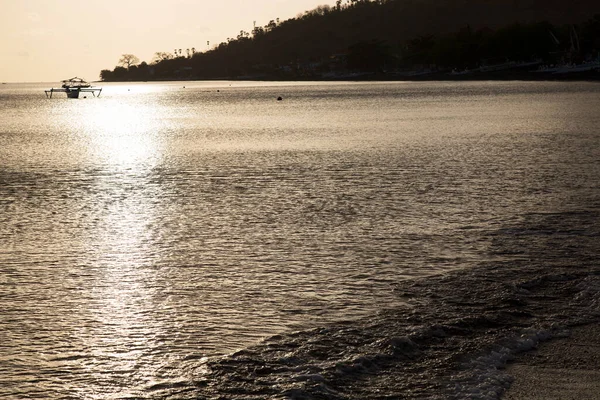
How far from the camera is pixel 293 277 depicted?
15.6 meters

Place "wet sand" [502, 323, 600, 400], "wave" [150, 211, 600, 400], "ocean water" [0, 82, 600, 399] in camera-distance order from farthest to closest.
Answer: "ocean water" [0, 82, 600, 399]
"wave" [150, 211, 600, 400]
"wet sand" [502, 323, 600, 400]

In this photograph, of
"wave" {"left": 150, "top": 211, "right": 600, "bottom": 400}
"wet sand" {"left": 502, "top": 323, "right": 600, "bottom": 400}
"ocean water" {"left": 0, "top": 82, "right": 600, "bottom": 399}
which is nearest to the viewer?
"wet sand" {"left": 502, "top": 323, "right": 600, "bottom": 400}

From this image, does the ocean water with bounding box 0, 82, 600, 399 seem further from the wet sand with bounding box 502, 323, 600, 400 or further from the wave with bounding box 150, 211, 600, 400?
the wet sand with bounding box 502, 323, 600, 400

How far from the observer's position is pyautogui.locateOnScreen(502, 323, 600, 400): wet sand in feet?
31.5

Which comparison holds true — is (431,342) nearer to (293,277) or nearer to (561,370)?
(561,370)

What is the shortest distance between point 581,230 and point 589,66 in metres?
177

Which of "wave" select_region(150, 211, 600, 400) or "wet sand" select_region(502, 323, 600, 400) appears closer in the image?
"wet sand" select_region(502, 323, 600, 400)

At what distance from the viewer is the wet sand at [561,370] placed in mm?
9594

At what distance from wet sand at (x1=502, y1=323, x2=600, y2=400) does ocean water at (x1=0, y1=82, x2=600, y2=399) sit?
10.0 inches

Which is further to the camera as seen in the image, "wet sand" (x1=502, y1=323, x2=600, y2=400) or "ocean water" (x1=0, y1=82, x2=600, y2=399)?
"ocean water" (x1=0, y1=82, x2=600, y2=399)

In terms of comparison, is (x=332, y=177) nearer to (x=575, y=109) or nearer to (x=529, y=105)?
(x=575, y=109)

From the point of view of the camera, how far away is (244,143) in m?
52.2

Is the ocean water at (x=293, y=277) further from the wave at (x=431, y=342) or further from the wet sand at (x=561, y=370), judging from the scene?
the wet sand at (x=561, y=370)

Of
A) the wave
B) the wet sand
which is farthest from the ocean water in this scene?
the wet sand
